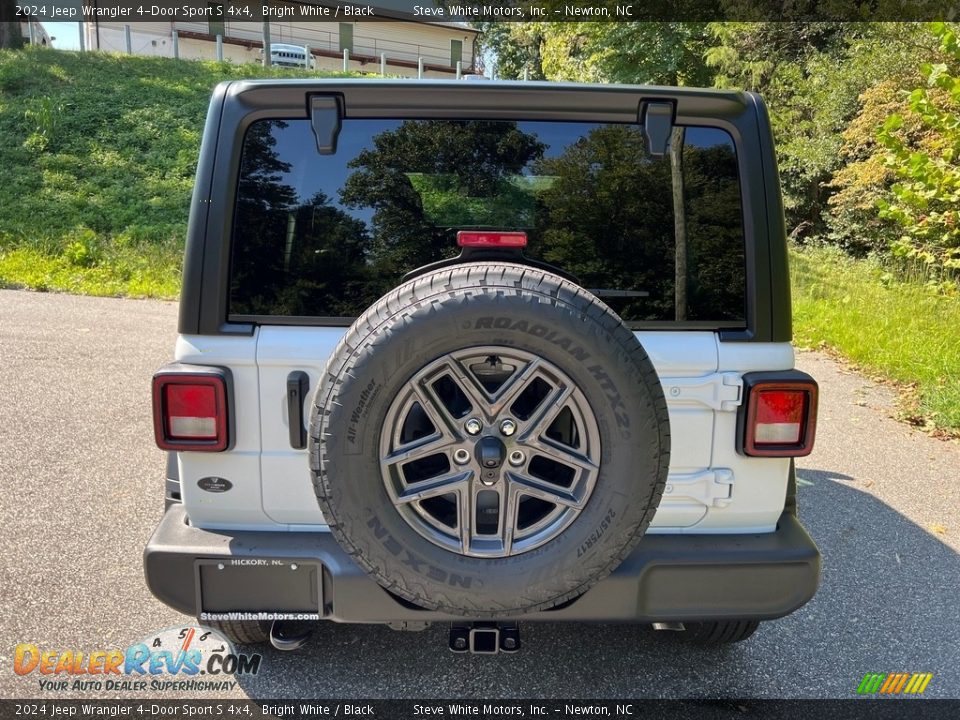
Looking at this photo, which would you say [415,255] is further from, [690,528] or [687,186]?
[690,528]

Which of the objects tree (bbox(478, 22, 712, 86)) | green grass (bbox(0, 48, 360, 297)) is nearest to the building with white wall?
tree (bbox(478, 22, 712, 86))

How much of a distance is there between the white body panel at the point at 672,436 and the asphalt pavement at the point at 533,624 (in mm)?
765

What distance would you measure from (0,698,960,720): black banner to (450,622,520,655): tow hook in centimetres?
46

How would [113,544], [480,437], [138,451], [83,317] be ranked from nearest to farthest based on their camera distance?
[480,437] → [113,544] → [138,451] → [83,317]

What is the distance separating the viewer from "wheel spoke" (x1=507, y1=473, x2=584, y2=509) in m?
2.02

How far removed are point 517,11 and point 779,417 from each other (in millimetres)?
27986

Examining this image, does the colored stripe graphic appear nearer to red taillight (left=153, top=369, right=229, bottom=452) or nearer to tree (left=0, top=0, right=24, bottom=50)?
red taillight (left=153, top=369, right=229, bottom=452)

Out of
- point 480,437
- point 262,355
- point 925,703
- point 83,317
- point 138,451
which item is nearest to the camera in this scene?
point 480,437

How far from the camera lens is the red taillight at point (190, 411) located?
2211 millimetres

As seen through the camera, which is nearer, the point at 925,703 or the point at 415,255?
the point at 415,255

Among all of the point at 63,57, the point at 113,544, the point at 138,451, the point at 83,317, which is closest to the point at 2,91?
the point at 63,57

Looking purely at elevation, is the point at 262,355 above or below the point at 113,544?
above

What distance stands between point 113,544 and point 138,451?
1406mm

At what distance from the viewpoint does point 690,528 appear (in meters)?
2.38
